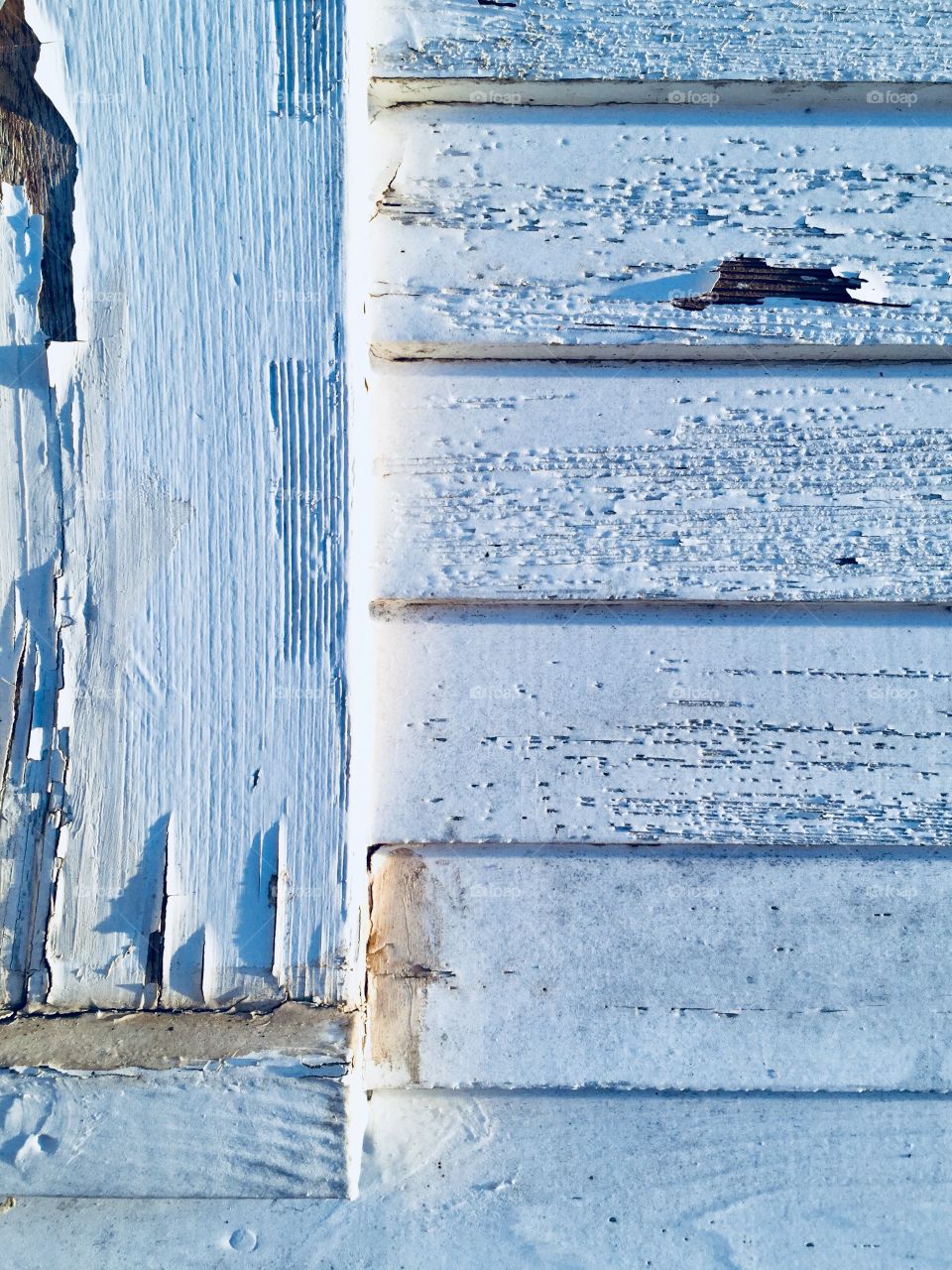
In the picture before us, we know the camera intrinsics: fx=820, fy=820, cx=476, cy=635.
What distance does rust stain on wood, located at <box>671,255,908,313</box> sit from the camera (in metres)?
0.91

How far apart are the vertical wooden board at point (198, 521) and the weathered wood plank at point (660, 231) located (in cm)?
14

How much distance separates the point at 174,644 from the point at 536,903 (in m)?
0.49

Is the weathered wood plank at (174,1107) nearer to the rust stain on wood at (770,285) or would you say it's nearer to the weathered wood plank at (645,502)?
the weathered wood plank at (645,502)

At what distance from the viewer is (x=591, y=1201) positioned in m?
0.90

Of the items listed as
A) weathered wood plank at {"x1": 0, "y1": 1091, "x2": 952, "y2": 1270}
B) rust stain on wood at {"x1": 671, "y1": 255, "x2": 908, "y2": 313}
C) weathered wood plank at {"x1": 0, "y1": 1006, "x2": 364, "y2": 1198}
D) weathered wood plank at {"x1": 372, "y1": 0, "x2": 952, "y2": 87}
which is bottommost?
weathered wood plank at {"x1": 0, "y1": 1091, "x2": 952, "y2": 1270}

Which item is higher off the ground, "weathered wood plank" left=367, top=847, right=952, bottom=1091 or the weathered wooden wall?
the weathered wooden wall

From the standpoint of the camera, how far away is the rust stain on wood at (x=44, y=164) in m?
0.80

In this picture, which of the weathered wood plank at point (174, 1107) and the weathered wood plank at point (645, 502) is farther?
the weathered wood plank at point (645, 502)

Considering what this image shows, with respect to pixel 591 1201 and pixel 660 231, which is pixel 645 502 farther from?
pixel 591 1201

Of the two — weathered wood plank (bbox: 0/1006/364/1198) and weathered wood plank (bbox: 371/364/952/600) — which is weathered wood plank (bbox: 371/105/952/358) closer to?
weathered wood plank (bbox: 371/364/952/600)

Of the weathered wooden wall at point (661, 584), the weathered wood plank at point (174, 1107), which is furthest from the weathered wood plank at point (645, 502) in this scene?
the weathered wood plank at point (174, 1107)

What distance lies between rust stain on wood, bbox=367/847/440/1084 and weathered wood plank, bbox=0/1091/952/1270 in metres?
0.06

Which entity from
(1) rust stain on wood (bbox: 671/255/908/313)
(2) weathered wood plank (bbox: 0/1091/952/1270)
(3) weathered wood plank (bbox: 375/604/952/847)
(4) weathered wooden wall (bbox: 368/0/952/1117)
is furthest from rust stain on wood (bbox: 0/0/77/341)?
(2) weathered wood plank (bbox: 0/1091/952/1270)

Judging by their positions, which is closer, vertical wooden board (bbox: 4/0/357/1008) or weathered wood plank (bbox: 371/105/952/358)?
vertical wooden board (bbox: 4/0/357/1008)
